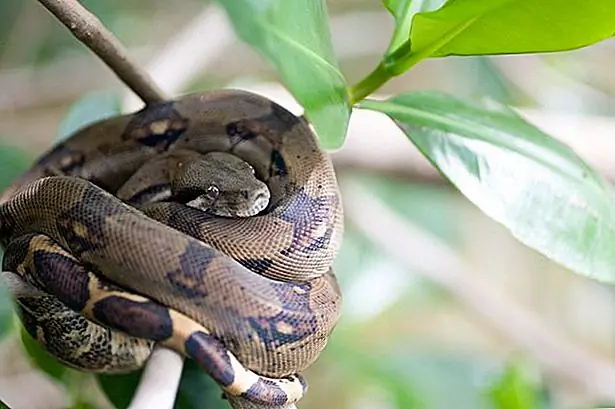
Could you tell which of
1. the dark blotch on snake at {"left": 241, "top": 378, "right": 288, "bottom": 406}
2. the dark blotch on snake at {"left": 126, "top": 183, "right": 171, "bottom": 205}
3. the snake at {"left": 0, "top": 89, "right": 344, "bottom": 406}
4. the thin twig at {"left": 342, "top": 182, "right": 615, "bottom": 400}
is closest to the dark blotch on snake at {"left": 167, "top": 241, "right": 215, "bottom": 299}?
the snake at {"left": 0, "top": 89, "right": 344, "bottom": 406}

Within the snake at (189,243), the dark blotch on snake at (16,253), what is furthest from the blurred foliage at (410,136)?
the dark blotch on snake at (16,253)

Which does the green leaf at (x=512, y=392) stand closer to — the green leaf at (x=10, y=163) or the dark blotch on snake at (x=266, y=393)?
the dark blotch on snake at (x=266, y=393)

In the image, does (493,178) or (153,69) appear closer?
(493,178)

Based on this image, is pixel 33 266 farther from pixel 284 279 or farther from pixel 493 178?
pixel 493 178

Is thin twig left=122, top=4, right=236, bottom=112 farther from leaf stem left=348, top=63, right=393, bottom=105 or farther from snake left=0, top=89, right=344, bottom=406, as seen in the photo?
leaf stem left=348, top=63, right=393, bottom=105

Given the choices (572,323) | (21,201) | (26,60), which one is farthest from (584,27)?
(572,323)
